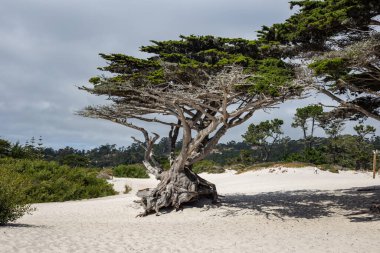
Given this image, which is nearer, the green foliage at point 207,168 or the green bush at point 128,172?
the green bush at point 128,172

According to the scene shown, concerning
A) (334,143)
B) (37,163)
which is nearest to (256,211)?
(37,163)

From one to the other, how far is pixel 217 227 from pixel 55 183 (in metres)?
13.1

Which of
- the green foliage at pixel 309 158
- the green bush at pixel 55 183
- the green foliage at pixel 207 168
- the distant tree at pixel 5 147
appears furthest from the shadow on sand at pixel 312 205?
the distant tree at pixel 5 147

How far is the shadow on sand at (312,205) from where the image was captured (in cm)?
1333

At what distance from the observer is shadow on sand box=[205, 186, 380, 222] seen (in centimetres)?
1333

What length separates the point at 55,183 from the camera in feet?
70.9

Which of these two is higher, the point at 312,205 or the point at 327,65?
the point at 327,65

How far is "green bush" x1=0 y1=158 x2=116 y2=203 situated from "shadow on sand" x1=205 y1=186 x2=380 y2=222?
9.51 meters

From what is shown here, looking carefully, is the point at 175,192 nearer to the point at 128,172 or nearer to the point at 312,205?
the point at 312,205

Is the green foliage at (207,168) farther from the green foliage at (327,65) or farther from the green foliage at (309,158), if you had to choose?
the green foliage at (327,65)

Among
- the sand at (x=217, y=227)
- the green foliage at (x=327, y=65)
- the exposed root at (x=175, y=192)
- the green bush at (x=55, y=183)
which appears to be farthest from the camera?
the green bush at (x=55, y=183)

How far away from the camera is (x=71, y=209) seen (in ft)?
53.9

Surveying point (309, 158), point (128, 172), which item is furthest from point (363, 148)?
point (128, 172)

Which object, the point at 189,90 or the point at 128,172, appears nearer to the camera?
the point at 189,90
